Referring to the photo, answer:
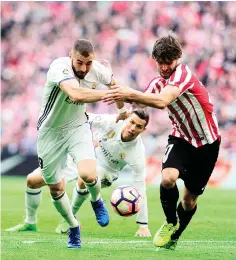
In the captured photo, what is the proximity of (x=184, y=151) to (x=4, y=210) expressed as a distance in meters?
6.49

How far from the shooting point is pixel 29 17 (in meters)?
25.2

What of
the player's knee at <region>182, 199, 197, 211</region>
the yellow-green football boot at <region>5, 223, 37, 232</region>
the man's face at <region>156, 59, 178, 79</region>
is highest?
the man's face at <region>156, 59, 178, 79</region>

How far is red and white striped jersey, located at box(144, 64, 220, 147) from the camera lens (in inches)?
292

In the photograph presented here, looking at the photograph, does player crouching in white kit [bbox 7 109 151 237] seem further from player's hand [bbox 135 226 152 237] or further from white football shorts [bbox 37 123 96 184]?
white football shorts [bbox 37 123 96 184]

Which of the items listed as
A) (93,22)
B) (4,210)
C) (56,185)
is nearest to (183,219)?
(56,185)

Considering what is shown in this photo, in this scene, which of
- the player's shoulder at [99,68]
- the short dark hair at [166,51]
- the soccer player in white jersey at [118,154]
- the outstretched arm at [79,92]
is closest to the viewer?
the outstretched arm at [79,92]

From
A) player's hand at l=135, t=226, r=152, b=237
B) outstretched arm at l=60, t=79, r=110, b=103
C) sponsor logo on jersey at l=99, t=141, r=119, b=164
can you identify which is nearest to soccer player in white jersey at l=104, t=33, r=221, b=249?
outstretched arm at l=60, t=79, r=110, b=103

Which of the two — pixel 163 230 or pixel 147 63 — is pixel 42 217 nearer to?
pixel 163 230

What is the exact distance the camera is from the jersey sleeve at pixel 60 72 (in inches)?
288

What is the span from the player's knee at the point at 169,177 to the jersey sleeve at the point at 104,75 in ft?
4.56

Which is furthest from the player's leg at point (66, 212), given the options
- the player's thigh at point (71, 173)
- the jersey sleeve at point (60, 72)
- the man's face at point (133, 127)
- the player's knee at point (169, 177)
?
the player's thigh at point (71, 173)

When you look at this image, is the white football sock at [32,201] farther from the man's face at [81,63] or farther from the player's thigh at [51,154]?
the man's face at [81,63]

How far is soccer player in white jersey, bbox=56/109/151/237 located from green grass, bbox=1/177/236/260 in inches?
16.9

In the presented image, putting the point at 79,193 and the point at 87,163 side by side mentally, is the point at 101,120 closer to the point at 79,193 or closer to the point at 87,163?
the point at 79,193
